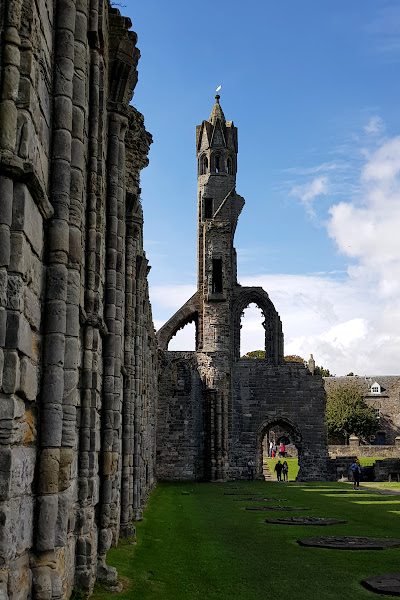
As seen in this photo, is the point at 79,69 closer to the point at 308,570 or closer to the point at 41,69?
the point at 41,69

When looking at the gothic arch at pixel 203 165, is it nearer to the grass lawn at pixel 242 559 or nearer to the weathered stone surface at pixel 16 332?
the grass lawn at pixel 242 559

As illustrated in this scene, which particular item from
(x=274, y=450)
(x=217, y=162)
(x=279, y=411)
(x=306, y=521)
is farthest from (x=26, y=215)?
(x=274, y=450)

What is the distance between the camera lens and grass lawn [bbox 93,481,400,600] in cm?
707

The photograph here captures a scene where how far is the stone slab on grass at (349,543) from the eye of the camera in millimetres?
9438

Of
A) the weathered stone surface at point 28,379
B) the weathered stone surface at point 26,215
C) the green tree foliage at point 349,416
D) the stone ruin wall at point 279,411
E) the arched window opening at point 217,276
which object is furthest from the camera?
the green tree foliage at point 349,416

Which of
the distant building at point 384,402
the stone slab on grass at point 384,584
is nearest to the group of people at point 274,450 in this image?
the distant building at point 384,402

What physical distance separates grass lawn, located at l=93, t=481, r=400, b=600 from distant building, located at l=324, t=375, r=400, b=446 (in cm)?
4405

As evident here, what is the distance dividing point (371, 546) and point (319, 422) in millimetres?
23003

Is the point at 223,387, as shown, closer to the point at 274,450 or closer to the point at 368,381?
the point at 274,450

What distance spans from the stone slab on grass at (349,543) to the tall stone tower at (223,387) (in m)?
20.0

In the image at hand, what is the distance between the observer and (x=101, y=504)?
29.9 ft

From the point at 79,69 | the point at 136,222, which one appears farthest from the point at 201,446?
the point at 79,69

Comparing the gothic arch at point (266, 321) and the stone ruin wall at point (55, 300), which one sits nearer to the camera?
the stone ruin wall at point (55, 300)

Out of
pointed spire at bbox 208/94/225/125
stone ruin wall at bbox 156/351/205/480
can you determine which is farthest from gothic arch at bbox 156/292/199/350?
pointed spire at bbox 208/94/225/125
